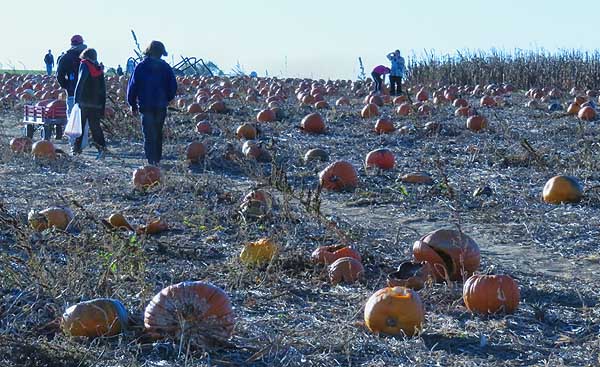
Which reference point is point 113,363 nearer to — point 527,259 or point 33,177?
point 527,259

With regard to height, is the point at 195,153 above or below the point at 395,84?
below

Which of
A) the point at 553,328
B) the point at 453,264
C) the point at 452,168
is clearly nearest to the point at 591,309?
the point at 553,328

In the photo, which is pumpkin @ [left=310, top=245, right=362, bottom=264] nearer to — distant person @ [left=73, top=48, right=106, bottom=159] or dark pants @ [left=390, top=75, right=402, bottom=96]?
distant person @ [left=73, top=48, right=106, bottom=159]

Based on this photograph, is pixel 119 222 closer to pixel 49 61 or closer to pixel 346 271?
pixel 346 271

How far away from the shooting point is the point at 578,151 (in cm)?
1331

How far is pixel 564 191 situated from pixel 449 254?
3.14m

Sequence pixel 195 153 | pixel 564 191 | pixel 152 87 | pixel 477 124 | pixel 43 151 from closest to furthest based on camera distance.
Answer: pixel 564 191 < pixel 152 87 < pixel 195 153 < pixel 43 151 < pixel 477 124

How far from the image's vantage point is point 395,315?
5.28 m

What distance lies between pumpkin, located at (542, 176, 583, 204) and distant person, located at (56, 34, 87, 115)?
7325 mm

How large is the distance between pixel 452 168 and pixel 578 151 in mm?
2177

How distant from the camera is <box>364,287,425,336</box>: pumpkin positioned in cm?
527

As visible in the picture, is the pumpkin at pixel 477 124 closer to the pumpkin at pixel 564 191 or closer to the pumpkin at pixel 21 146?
the pumpkin at pixel 21 146

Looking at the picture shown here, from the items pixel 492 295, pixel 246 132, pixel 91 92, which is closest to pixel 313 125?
pixel 246 132

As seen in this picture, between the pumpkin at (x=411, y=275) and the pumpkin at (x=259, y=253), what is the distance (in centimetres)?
80
